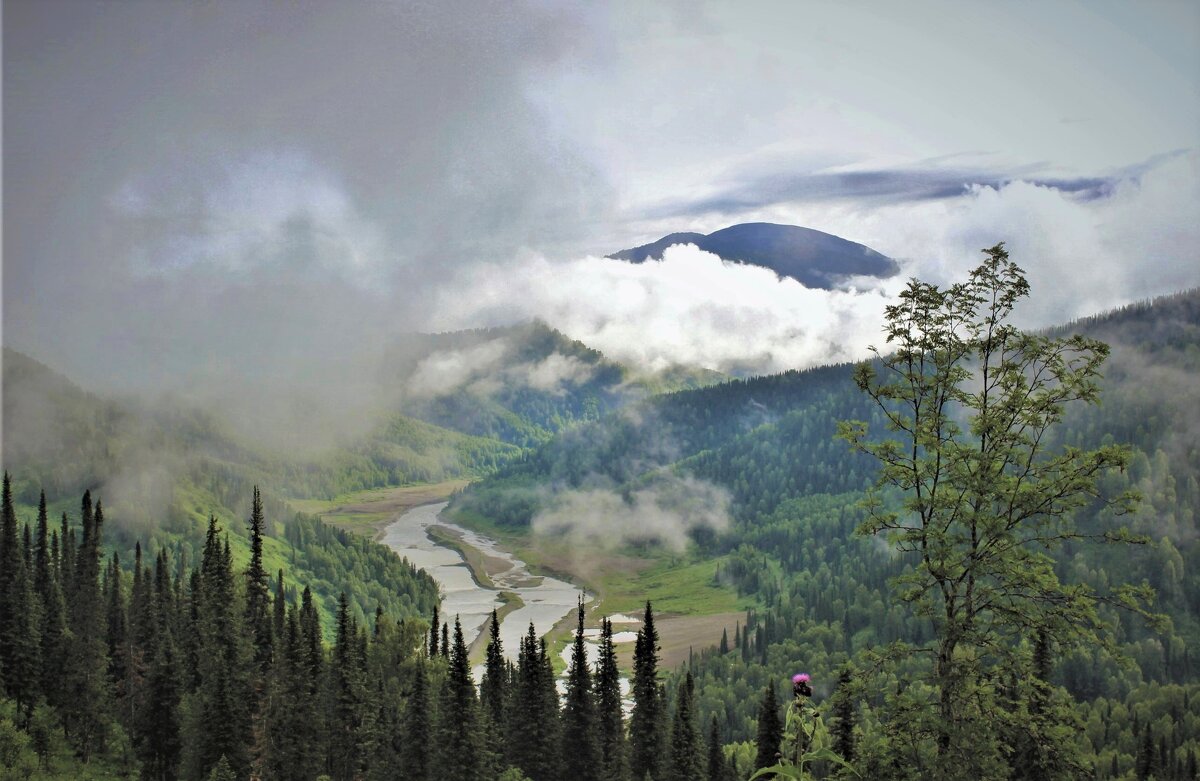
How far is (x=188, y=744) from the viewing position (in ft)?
229

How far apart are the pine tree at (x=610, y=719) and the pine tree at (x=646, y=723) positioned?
178 centimetres

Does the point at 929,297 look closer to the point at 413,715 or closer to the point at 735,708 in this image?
the point at 413,715

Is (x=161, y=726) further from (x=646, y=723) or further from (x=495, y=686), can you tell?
(x=646, y=723)

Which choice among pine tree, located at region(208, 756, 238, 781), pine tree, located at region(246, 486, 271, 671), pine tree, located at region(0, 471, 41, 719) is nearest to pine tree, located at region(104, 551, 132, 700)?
pine tree, located at region(0, 471, 41, 719)

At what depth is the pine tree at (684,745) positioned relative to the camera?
72188mm

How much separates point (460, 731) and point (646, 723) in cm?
2166

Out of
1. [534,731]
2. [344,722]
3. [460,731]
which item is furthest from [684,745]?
[344,722]

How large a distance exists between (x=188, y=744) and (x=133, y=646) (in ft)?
86.7

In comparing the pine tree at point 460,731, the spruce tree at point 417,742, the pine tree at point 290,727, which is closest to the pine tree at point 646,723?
the pine tree at point 460,731

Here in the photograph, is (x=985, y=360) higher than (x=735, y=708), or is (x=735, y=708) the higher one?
(x=985, y=360)

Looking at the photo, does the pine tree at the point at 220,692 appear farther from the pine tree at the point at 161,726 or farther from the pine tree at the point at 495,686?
the pine tree at the point at 495,686

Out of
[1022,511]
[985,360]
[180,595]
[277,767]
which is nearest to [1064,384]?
[985,360]

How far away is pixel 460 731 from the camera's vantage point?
2363 inches

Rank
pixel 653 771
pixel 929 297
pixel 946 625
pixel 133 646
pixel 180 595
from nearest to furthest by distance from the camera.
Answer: pixel 946 625 → pixel 929 297 → pixel 653 771 → pixel 133 646 → pixel 180 595
